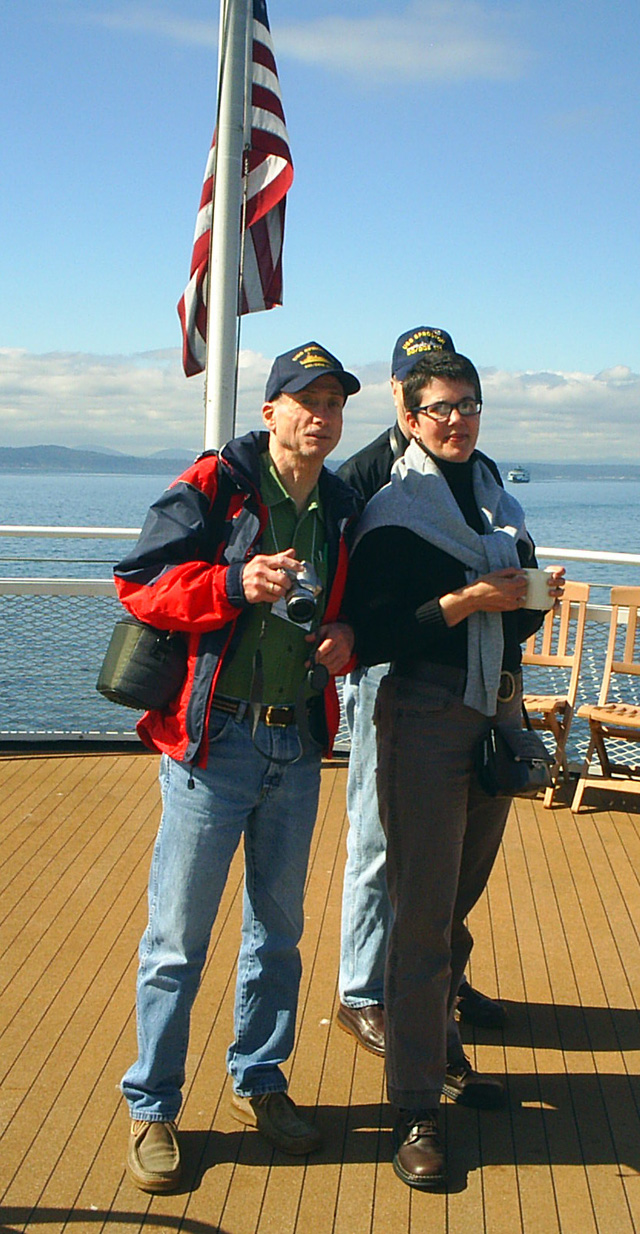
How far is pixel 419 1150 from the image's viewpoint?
278cm

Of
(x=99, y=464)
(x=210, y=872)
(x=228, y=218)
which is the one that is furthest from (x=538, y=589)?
(x=99, y=464)

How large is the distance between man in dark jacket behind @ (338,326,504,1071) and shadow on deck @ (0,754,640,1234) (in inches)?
4.0

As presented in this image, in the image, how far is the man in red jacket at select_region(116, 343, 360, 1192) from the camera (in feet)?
8.67

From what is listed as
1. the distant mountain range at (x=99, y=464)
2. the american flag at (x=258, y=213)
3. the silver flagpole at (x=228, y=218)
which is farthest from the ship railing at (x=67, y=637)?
the distant mountain range at (x=99, y=464)

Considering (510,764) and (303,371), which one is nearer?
(303,371)

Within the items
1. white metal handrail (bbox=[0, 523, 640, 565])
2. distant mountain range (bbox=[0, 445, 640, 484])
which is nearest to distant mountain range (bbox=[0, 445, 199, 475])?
distant mountain range (bbox=[0, 445, 640, 484])

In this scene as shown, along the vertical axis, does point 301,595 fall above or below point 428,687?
above

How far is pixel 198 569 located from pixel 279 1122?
140cm

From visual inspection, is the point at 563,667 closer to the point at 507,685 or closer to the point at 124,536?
the point at 124,536

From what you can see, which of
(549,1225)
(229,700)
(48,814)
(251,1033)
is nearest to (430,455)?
(229,700)

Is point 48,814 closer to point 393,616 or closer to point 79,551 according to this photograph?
point 393,616

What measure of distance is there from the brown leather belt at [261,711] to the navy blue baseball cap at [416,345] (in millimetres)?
1083

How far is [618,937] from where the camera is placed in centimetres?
417

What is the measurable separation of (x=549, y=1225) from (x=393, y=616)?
1.42m
